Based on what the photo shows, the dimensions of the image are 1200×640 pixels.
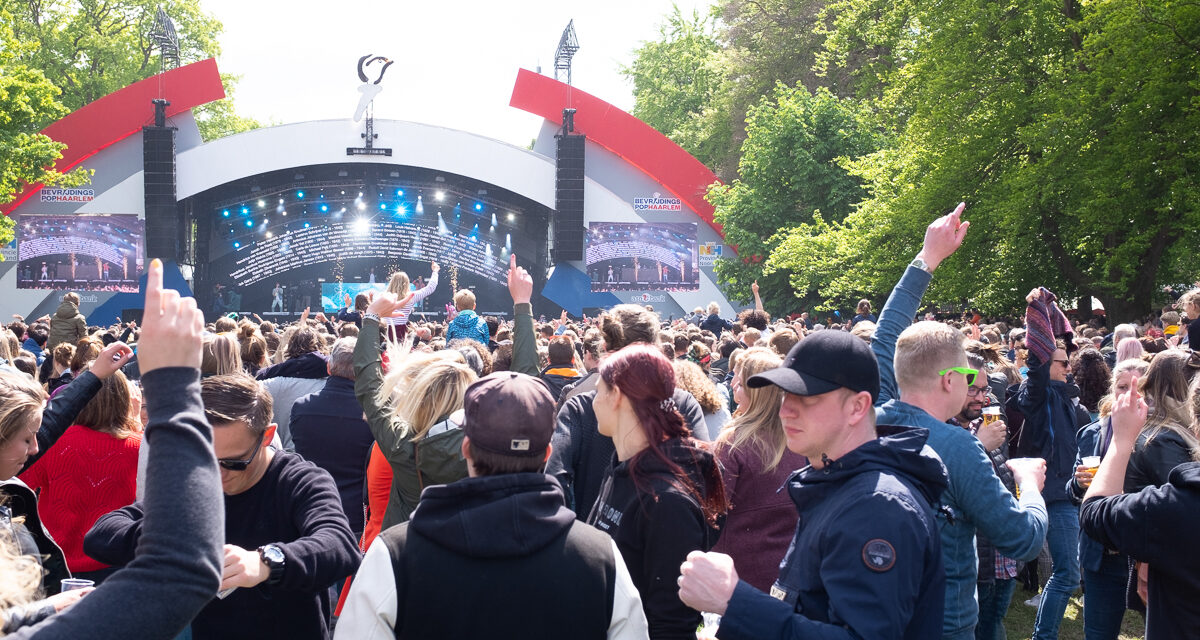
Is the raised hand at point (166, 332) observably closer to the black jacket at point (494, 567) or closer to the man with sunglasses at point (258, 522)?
the black jacket at point (494, 567)

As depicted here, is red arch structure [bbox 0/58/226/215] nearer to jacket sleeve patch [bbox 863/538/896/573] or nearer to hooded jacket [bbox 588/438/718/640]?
hooded jacket [bbox 588/438/718/640]

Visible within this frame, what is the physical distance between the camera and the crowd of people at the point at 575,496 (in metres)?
1.76

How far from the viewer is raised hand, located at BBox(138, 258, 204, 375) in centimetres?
155

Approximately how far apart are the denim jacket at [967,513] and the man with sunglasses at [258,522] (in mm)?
1798

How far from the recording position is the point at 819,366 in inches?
91.0

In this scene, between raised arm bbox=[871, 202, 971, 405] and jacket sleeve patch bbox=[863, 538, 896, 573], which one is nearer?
jacket sleeve patch bbox=[863, 538, 896, 573]

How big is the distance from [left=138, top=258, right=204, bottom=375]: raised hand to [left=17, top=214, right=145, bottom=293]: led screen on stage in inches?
1111

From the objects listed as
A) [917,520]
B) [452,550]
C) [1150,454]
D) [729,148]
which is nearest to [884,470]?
[917,520]

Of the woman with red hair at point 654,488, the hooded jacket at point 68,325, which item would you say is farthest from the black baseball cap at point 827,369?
the hooded jacket at point 68,325

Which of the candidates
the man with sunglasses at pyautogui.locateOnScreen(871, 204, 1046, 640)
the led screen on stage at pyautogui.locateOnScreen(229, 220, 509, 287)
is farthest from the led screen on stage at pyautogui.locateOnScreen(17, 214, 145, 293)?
the man with sunglasses at pyautogui.locateOnScreen(871, 204, 1046, 640)

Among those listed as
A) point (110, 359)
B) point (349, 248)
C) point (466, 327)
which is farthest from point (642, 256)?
point (110, 359)

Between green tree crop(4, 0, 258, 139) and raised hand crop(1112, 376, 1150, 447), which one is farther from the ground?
green tree crop(4, 0, 258, 139)

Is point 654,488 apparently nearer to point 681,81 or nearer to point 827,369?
point 827,369

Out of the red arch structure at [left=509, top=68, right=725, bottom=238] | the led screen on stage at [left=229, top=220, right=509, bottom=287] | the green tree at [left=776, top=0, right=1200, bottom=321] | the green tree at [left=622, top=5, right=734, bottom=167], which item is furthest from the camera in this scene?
the green tree at [left=622, top=5, right=734, bottom=167]
